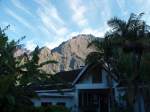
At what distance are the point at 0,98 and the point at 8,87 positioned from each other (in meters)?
0.27

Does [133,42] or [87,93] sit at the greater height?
[133,42]

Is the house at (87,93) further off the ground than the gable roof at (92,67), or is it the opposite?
the gable roof at (92,67)

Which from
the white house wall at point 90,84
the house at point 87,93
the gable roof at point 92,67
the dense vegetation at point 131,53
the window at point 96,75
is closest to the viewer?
the dense vegetation at point 131,53

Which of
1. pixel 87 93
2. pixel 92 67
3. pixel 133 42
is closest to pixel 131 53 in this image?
pixel 133 42

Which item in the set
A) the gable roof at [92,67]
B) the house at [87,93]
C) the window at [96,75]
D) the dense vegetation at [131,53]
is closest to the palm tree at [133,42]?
the dense vegetation at [131,53]

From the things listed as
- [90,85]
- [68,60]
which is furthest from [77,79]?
[68,60]

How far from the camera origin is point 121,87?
31.3 meters

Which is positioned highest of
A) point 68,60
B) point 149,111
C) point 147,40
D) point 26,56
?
point 68,60

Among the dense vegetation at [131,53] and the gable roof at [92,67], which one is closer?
the dense vegetation at [131,53]

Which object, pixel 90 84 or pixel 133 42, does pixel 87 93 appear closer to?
pixel 90 84

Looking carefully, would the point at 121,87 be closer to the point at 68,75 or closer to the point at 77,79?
the point at 77,79

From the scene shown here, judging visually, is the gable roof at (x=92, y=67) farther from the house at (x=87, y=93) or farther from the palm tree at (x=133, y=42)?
the palm tree at (x=133, y=42)

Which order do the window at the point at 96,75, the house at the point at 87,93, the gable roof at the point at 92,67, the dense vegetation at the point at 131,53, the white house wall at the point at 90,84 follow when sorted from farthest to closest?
the window at the point at 96,75
the house at the point at 87,93
the white house wall at the point at 90,84
the gable roof at the point at 92,67
the dense vegetation at the point at 131,53

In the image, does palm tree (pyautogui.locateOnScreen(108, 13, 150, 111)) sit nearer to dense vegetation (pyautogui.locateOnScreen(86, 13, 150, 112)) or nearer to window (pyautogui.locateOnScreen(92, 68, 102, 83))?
dense vegetation (pyautogui.locateOnScreen(86, 13, 150, 112))
